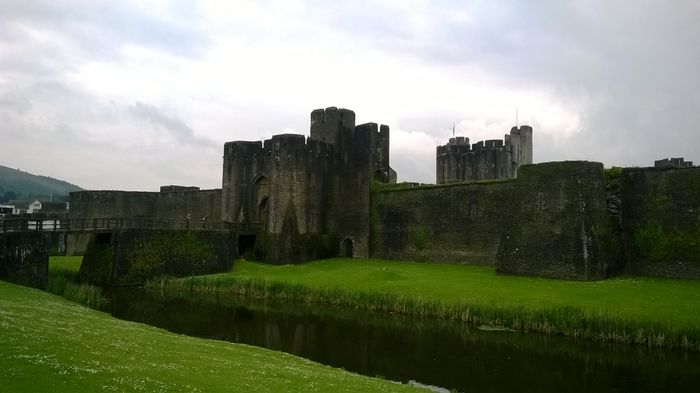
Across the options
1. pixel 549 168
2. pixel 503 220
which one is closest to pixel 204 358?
pixel 549 168

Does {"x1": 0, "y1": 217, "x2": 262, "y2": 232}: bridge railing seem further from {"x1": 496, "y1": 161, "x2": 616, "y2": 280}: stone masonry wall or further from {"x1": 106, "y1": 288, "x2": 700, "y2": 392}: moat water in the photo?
{"x1": 496, "y1": 161, "x2": 616, "y2": 280}: stone masonry wall

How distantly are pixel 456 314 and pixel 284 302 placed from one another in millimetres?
8878

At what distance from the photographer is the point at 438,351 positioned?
58.6ft

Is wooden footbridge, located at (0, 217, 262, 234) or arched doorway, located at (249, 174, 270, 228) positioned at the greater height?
arched doorway, located at (249, 174, 270, 228)

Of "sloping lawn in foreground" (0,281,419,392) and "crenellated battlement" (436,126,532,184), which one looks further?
"crenellated battlement" (436,126,532,184)

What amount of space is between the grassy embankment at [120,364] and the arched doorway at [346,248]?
27789mm

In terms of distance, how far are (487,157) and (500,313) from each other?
106ft

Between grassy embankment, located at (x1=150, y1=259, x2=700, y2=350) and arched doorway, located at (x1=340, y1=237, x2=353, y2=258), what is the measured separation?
28.4ft

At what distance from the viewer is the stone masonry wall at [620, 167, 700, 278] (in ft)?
85.9

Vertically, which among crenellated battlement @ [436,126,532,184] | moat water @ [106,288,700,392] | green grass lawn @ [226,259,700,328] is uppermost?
crenellated battlement @ [436,126,532,184]

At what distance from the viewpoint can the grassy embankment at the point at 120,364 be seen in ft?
26.1

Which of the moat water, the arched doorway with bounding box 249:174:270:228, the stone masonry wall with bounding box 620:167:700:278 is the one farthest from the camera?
the arched doorway with bounding box 249:174:270:228

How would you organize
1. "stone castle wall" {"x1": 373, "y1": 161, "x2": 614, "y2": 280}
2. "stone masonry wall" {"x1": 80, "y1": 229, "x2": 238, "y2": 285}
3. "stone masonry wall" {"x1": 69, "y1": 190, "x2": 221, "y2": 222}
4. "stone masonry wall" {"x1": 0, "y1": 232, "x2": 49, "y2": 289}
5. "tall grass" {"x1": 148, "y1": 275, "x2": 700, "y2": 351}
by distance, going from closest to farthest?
1. "tall grass" {"x1": 148, "y1": 275, "x2": 700, "y2": 351}
2. "stone masonry wall" {"x1": 0, "y1": 232, "x2": 49, "y2": 289}
3. "stone castle wall" {"x1": 373, "y1": 161, "x2": 614, "y2": 280}
4. "stone masonry wall" {"x1": 80, "y1": 229, "x2": 238, "y2": 285}
5. "stone masonry wall" {"x1": 69, "y1": 190, "x2": 221, "y2": 222}

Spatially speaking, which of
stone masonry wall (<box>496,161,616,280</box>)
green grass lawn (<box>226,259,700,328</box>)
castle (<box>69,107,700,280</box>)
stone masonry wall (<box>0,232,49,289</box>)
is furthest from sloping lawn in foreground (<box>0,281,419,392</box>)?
castle (<box>69,107,700,280</box>)
